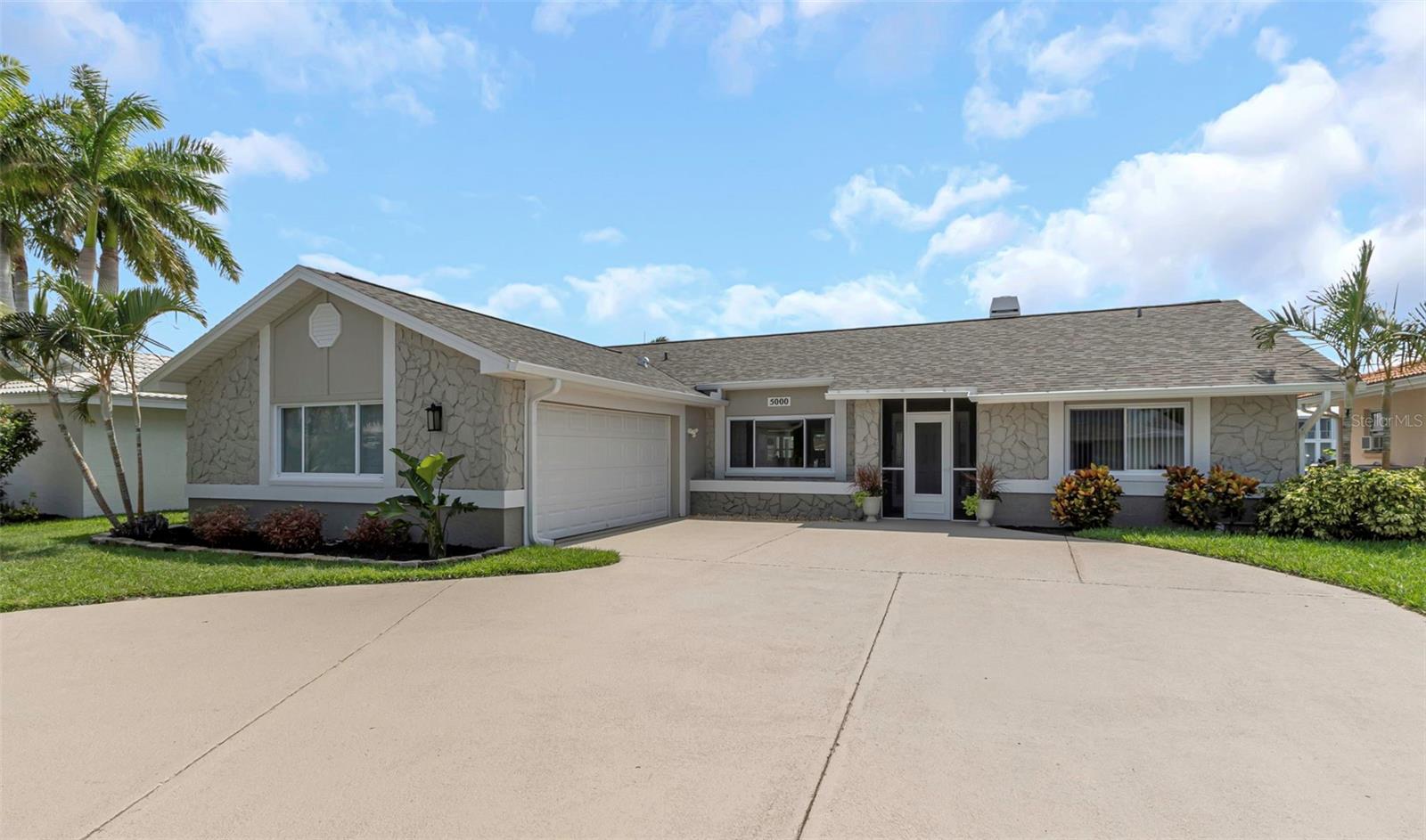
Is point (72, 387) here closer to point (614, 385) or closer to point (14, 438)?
point (14, 438)

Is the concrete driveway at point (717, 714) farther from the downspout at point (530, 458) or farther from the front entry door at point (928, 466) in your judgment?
the front entry door at point (928, 466)

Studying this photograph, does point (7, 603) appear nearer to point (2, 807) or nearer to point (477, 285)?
point (2, 807)

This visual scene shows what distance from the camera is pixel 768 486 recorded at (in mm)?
15211

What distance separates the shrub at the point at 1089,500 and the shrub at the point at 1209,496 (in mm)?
920

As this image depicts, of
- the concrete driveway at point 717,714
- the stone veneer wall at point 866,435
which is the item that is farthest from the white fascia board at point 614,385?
the concrete driveway at point 717,714

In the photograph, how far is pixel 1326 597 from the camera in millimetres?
7168

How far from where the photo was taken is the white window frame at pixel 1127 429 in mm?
12375

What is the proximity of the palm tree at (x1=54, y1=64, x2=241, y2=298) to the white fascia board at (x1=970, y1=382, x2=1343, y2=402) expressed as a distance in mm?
21033

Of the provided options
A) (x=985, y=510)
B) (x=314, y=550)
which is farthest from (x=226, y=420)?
(x=985, y=510)

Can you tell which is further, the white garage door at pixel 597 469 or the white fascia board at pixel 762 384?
the white fascia board at pixel 762 384

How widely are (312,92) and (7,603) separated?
733cm

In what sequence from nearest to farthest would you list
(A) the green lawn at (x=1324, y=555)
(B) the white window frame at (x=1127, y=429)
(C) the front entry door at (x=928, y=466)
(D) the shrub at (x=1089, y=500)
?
(A) the green lawn at (x=1324, y=555) < (D) the shrub at (x=1089, y=500) < (B) the white window frame at (x=1127, y=429) < (C) the front entry door at (x=928, y=466)

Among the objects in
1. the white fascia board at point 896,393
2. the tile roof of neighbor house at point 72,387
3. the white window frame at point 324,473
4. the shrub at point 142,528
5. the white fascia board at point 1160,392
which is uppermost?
the tile roof of neighbor house at point 72,387

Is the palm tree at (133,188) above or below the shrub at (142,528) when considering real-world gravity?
above
